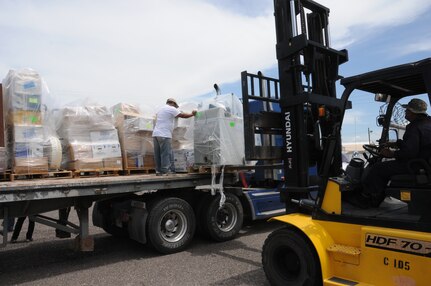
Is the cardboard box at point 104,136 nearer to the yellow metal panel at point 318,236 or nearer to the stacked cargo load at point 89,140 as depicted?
the stacked cargo load at point 89,140

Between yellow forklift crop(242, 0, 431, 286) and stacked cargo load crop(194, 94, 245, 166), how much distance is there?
1273mm

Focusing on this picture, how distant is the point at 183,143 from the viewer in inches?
321

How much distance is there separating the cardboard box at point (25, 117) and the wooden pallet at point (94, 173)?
1.03 metres

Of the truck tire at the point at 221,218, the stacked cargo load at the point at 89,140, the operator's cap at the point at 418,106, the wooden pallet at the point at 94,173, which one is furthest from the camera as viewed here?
the truck tire at the point at 221,218

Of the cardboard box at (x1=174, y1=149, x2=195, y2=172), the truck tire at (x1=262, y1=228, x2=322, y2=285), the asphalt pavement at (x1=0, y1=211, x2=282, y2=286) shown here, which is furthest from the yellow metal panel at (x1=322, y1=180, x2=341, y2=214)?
the cardboard box at (x1=174, y1=149, x2=195, y2=172)

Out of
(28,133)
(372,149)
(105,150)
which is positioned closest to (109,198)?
(105,150)

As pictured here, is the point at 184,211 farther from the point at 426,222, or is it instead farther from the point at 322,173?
the point at 426,222

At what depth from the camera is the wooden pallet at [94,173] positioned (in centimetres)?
652

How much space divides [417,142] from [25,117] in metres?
5.40

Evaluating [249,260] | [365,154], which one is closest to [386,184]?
[365,154]

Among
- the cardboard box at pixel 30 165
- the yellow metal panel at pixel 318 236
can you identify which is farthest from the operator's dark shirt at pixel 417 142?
the cardboard box at pixel 30 165

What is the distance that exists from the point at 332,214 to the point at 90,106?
4.82 metres

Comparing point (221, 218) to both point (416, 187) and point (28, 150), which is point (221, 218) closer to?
point (28, 150)

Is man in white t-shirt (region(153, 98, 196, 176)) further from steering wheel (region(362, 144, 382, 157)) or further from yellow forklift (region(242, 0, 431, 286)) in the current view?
steering wheel (region(362, 144, 382, 157))
